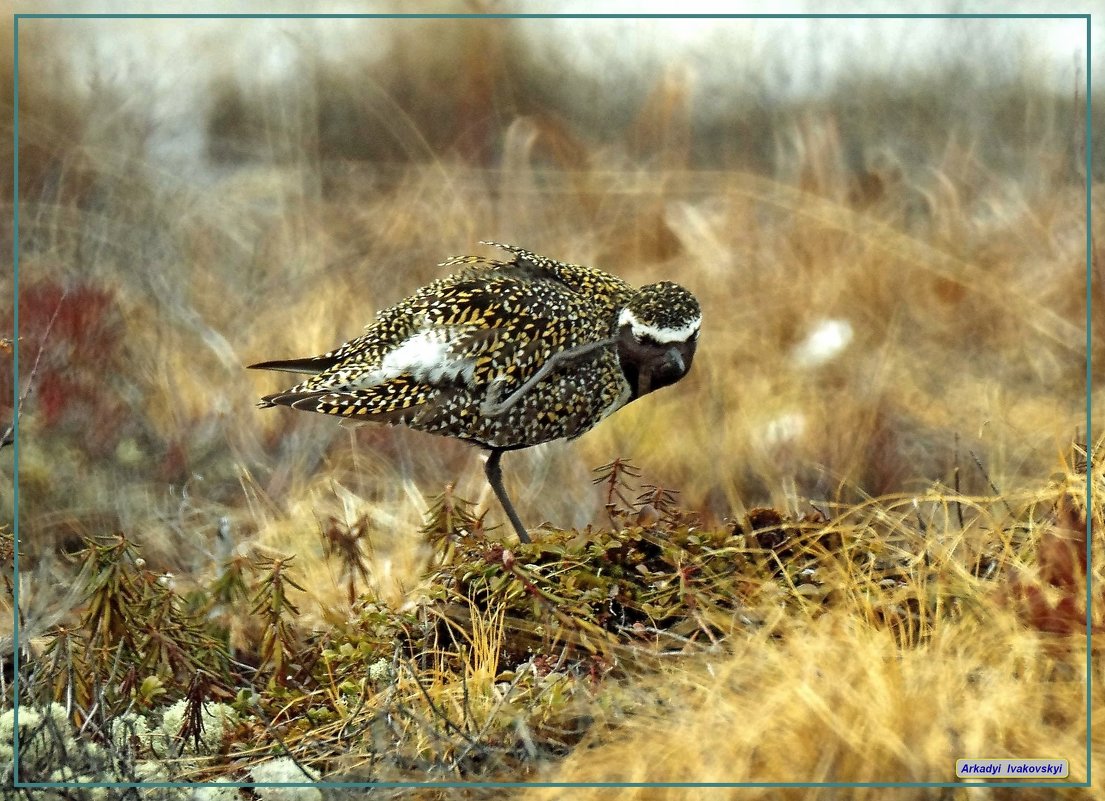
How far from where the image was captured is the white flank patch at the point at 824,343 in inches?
173

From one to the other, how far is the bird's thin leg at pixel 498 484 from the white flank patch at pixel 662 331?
56 centimetres

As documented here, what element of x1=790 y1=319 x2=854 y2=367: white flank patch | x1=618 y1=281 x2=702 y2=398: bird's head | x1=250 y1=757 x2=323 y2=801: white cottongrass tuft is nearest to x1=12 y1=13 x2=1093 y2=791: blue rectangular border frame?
x1=250 y1=757 x2=323 y2=801: white cottongrass tuft

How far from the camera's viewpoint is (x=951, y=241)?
170 inches

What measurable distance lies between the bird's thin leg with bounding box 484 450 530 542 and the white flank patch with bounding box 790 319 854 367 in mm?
960

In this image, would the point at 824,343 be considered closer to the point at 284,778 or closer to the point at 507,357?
the point at 507,357

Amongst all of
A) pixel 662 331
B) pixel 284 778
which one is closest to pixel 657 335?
→ pixel 662 331

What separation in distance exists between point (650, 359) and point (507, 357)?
448 millimetres

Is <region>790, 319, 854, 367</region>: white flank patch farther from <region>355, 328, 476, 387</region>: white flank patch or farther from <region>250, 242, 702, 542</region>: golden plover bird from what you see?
<region>355, 328, 476, 387</region>: white flank patch

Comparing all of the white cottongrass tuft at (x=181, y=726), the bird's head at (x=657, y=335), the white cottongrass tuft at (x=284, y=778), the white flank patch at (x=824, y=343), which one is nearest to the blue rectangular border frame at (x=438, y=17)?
the white cottongrass tuft at (x=284, y=778)

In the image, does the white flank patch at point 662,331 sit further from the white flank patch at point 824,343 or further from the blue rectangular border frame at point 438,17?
the blue rectangular border frame at point 438,17

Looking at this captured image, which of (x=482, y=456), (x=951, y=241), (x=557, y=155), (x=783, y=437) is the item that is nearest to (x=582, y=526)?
(x=482, y=456)

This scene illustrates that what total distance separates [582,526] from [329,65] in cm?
158

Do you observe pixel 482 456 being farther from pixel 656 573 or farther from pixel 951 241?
pixel 951 241

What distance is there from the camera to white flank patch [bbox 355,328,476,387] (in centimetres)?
424
